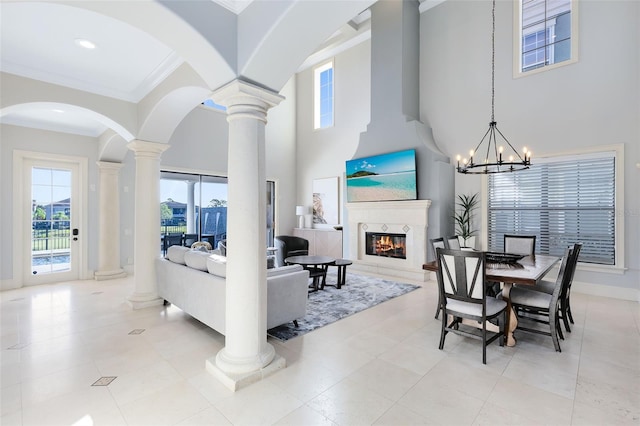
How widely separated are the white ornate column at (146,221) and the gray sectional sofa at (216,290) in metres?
0.57

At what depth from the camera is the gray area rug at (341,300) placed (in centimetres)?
348

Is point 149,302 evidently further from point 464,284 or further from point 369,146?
point 369,146

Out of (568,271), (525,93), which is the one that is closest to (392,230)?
(525,93)

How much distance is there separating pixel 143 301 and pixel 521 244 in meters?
5.48

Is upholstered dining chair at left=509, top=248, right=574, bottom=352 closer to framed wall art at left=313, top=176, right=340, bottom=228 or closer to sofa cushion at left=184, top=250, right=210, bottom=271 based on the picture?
sofa cushion at left=184, top=250, right=210, bottom=271

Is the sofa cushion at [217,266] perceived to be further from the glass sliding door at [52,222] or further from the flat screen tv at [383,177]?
the glass sliding door at [52,222]

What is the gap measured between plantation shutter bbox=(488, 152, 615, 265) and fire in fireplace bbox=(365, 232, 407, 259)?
5.45 ft

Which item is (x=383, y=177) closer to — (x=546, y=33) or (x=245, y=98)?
(x=546, y=33)

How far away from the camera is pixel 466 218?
238 inches

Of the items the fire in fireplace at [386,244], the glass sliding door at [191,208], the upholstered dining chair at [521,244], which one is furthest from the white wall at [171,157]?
the upholstered dining chair at [521,244]

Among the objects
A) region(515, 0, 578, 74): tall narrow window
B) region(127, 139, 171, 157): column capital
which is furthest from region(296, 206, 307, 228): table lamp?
region(515, 0, 578, 74): tall narrow window

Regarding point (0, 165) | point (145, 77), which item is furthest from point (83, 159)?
point (145, 77)

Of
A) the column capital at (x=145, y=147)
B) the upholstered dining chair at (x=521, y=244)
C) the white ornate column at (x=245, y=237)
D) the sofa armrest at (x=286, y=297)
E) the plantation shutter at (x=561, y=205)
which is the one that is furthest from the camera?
the plantation shutter at (x=561, y=205)

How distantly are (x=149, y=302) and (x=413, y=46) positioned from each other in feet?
22.8
